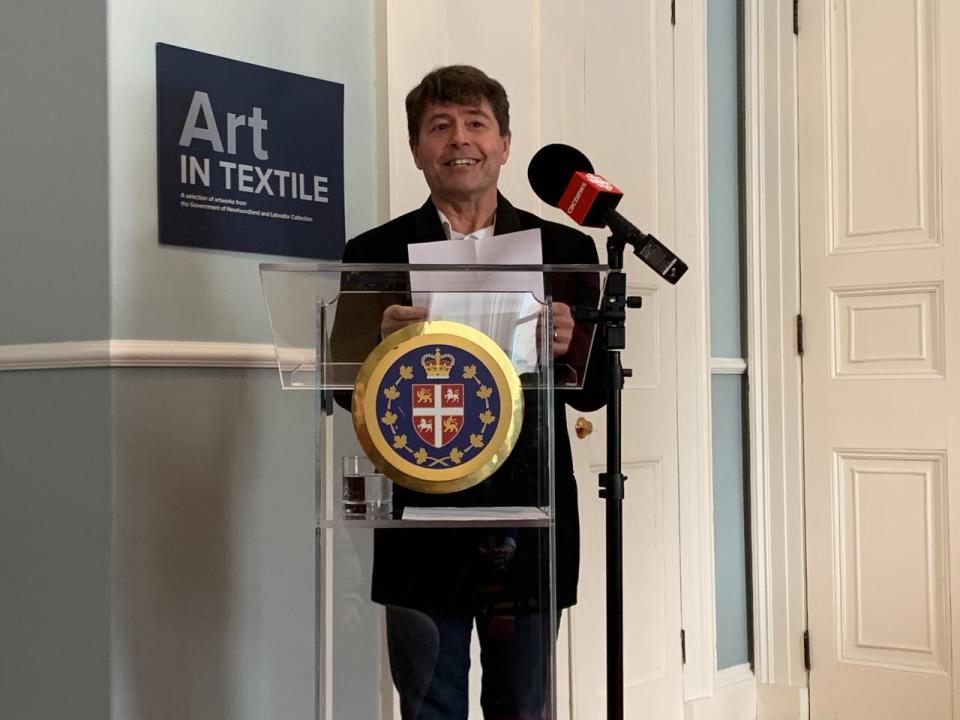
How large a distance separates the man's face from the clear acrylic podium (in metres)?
0.43

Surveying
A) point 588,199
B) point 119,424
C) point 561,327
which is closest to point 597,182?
point 588,199

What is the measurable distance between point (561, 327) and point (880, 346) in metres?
1.92

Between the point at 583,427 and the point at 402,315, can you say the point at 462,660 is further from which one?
the point at 583,427

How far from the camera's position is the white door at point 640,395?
2725 mm

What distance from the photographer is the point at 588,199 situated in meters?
1.56

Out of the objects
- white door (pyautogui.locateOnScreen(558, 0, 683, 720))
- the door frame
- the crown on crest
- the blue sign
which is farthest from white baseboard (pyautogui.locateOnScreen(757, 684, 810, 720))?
the crown on crest

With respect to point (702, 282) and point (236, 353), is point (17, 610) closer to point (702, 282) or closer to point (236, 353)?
point (236, 353)

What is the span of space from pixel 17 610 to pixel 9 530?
0.15 metres

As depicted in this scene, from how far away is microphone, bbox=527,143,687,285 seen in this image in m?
1.51

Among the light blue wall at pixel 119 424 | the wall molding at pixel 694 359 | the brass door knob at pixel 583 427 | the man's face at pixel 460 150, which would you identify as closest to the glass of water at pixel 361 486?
the man's face at pixel 460 150

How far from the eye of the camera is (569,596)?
1.67 meters

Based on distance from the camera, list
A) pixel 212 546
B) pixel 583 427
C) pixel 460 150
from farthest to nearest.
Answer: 1. pixel 583 427
2. pixel 212 546
3. pixel 460 150

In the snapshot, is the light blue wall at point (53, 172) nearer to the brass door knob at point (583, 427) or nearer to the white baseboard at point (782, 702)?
the brass door knob at point (583, 427)

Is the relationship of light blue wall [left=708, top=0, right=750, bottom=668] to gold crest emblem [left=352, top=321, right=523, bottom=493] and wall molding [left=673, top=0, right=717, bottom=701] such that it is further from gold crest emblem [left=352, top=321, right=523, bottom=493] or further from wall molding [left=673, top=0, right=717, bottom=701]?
gold crest emblem [left=352, top=321, right=523, bottom=493]
